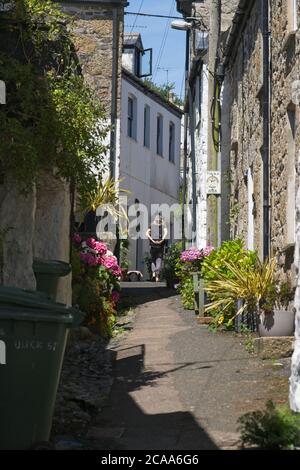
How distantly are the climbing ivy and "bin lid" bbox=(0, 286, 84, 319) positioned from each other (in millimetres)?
2679

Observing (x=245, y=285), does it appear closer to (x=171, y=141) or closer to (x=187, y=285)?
(x=187, y=285)

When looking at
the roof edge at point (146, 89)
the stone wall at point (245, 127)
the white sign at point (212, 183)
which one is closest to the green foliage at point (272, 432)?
the stone wall at point (245, 127)

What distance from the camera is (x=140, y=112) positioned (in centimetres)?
2958

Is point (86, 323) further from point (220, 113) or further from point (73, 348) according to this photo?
point (220, 113)

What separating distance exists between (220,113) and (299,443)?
1309cm

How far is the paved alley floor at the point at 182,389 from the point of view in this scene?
287 inches

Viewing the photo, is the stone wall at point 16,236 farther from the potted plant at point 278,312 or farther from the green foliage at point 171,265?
the green foliage at point 171,265

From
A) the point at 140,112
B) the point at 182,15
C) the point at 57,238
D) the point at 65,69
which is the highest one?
the point at 182,15

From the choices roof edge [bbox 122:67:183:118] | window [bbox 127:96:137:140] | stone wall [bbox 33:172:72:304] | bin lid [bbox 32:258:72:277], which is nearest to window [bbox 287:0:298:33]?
stone wall [bbox 33:172:72:304]

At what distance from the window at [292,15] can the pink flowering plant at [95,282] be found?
4.42 metres

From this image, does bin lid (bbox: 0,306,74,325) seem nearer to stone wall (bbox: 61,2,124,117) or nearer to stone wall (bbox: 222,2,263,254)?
stone wall (bbox: 222,2,263,254)

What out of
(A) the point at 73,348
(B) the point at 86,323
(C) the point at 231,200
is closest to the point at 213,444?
(A) the point at 73,348

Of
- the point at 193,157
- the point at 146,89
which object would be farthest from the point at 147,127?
the point at 193,157

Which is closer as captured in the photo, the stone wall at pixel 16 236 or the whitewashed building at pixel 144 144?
the stone wall at pixel 16 236
